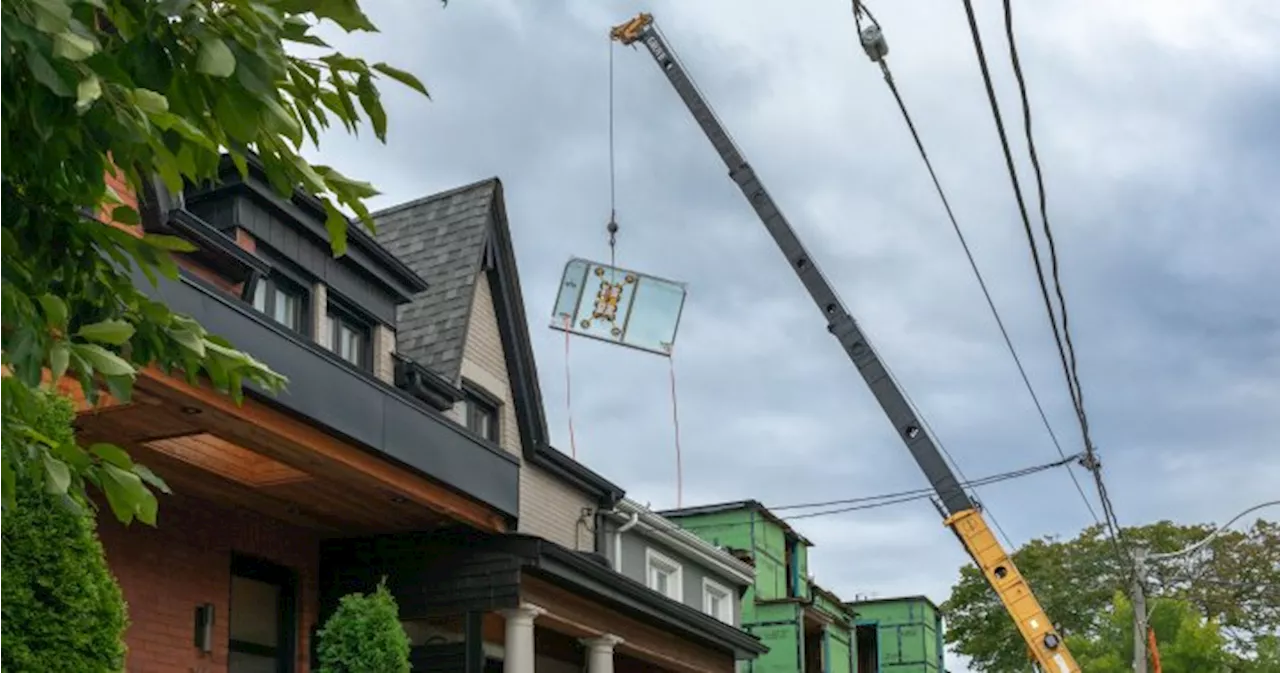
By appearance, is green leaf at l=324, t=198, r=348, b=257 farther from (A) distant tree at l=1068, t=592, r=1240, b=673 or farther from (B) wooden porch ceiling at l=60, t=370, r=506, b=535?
(A) distant tree at l=1068, t=592, r=1240, b=673

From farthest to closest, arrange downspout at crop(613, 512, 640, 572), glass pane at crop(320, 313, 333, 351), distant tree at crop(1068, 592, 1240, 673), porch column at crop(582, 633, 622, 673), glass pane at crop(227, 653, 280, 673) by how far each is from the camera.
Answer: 1. distant tree at crop(1068, 592, 1240, 673)
2. downspout at crop(613, 512, 640, 572)
3. porch column at crop(582, 633, 622, 673)
4. glass pane at crop(320, 313, 333, 351)
5. glass pane at crop(227, 653, 280, 673)

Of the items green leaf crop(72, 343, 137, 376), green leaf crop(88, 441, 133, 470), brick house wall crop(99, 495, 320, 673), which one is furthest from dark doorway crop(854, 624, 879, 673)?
green leaf crop(72, 343, 137, 376)

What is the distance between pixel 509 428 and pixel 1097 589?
4137cm

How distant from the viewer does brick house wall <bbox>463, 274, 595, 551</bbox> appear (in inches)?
888

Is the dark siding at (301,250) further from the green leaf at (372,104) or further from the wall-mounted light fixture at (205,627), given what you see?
the green leaf at (372,104)

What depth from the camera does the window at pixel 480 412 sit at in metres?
22.2

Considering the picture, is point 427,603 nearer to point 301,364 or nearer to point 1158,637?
point 301,364

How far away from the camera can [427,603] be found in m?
18.4

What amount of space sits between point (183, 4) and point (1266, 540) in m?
59.1

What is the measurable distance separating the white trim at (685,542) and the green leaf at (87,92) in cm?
2184

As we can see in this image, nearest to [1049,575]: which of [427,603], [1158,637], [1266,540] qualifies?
[1266,540]

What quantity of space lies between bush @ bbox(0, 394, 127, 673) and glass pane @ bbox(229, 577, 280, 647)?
802cm

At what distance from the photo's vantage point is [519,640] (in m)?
18.4

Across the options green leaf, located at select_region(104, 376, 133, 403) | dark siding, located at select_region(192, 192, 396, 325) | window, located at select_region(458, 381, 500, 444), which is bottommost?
green leaf, located at select_region(104, 376, 133, 403)
